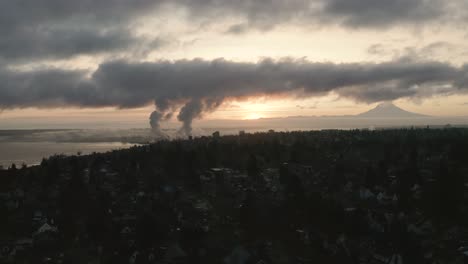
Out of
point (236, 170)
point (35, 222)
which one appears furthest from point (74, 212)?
point (236, 170)

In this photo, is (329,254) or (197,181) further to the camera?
(197,181)

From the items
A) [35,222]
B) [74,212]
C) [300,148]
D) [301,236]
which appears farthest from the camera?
[300,148]

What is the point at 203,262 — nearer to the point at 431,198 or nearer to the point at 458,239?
the point at 458,239

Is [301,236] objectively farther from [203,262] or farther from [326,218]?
[203,262]

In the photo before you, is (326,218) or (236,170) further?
(236,170)

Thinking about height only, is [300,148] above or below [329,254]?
above

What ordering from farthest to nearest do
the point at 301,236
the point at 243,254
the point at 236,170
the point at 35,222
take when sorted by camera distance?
the point at 236,170 < the point at 35,222 < the point at 301,236 < the point at 243,254

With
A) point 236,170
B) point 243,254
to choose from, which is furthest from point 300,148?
point 243,254

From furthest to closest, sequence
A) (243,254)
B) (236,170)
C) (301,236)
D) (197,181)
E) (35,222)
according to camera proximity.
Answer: (236,170), (197,181), (35,222), (301,236), (243,254)

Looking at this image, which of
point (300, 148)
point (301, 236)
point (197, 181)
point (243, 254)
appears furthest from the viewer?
point (300, 148)
